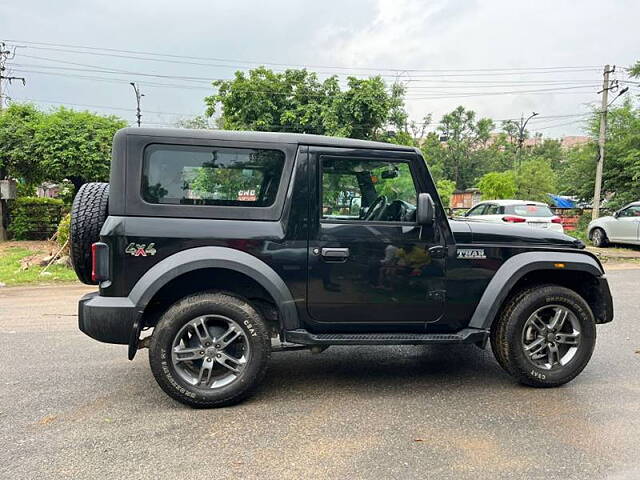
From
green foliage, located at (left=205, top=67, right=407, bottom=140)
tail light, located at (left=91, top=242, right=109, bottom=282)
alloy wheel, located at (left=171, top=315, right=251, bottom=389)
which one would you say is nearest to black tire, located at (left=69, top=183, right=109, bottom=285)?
tail light, located at (left=91, top=242, right=109, bottom=282)

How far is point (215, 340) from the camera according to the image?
355 cm

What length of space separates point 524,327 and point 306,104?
20565 mm

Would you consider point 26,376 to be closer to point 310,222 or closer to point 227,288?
point 227,288

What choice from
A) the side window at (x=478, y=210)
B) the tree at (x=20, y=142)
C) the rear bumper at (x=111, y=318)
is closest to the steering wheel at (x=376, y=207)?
the rear bumper at (x=111, y=318)

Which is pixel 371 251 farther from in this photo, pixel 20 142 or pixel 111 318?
pixel 20 142

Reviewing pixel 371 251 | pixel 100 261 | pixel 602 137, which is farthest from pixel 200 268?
pixel 602 137

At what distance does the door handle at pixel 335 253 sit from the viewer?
11.8 feet

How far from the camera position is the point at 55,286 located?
30.0ft

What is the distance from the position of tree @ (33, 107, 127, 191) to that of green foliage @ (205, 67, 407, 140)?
8.91 meters

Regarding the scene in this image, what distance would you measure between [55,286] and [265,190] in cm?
731

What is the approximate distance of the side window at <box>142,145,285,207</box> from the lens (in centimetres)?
351


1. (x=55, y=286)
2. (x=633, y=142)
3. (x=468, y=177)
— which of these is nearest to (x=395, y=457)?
(x=55, y=286)

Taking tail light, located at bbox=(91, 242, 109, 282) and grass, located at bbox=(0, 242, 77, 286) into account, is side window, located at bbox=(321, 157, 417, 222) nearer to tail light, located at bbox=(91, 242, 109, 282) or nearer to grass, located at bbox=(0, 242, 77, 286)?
tail light, located at bbox=(91, 242, 109, 282)

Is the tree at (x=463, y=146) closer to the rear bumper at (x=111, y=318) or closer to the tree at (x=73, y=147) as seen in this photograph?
the tree at (x=73, y=147)
